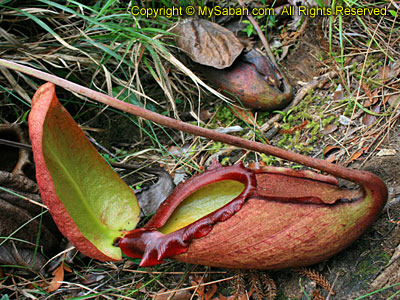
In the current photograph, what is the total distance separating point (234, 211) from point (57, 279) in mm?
842

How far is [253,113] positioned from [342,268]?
3.45 ft

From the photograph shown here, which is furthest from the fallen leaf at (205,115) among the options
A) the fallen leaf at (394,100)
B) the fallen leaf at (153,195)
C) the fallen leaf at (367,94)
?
the fallen leaf at (394,100)

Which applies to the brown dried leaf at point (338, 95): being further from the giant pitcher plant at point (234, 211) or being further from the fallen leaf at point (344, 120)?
the giant pitcher plant at point (234, 211)

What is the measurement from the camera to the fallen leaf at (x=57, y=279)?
1380mm

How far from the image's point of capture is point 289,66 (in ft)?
6.66

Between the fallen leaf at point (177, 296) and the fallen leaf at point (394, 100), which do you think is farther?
the fallen leaf at point (394, 100)

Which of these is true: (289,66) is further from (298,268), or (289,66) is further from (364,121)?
(298,268)

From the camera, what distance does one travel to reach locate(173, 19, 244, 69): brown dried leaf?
191 cm

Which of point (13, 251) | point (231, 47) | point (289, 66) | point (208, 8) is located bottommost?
point (13, 251)

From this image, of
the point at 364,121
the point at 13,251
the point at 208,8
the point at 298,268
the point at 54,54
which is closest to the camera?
the point at 298,268

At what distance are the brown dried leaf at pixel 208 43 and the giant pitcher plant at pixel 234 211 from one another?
92cm

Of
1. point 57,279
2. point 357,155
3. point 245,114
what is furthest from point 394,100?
point 57,279

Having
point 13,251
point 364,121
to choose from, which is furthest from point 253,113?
point 13,251

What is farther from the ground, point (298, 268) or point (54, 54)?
point (54, 54)
